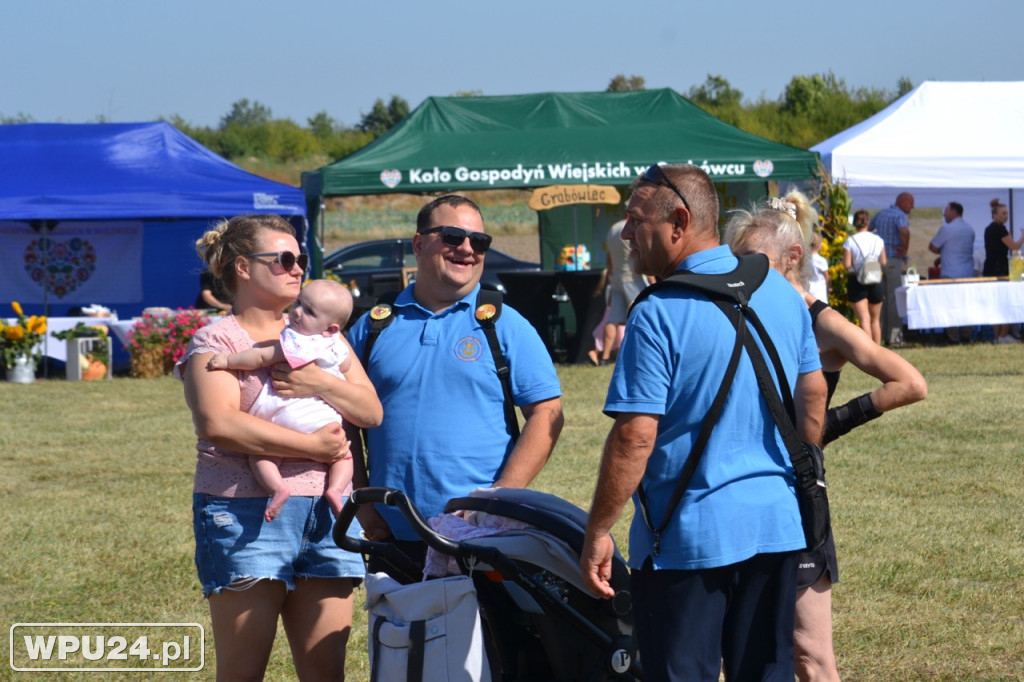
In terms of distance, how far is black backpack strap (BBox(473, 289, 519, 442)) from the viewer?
3.57 m

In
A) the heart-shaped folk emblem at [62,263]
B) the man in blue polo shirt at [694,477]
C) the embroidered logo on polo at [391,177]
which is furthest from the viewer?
the heart-shaped folk emblem at [62,263]

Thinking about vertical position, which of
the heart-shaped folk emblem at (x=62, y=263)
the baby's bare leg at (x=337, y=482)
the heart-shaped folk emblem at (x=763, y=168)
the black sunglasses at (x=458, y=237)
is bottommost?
the baby's bare leg at (x=337, y=482)

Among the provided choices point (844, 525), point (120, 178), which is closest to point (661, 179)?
point (844, 525)

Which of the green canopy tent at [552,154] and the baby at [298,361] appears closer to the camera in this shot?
the baby at [298,361]

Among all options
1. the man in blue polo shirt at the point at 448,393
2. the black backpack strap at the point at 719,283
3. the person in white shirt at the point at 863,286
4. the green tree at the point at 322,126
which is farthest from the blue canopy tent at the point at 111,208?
the green tree at the point at 322,126

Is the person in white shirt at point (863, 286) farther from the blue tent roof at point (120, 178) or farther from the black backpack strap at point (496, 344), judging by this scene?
the black backpack strap at point (496, 344)

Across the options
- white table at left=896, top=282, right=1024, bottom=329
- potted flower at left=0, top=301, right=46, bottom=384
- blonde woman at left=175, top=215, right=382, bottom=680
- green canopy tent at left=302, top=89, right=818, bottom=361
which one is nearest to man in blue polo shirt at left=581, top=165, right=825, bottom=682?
blonde woman at left=175, top=215, right=382, bottom=680

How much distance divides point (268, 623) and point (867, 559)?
12.3ft

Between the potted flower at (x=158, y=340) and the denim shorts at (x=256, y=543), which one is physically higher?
the potted flower at (x=158, y=340)

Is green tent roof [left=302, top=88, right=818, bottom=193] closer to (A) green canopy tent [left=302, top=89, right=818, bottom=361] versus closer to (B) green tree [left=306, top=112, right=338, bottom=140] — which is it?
(A) green canopy tent [left=302, top=89, right=818, bottom=361]

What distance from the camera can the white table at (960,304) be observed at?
15898 mm

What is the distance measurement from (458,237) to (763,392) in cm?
115

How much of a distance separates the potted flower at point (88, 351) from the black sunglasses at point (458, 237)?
1244 cm

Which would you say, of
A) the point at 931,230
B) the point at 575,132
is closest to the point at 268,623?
the point at 575,132
